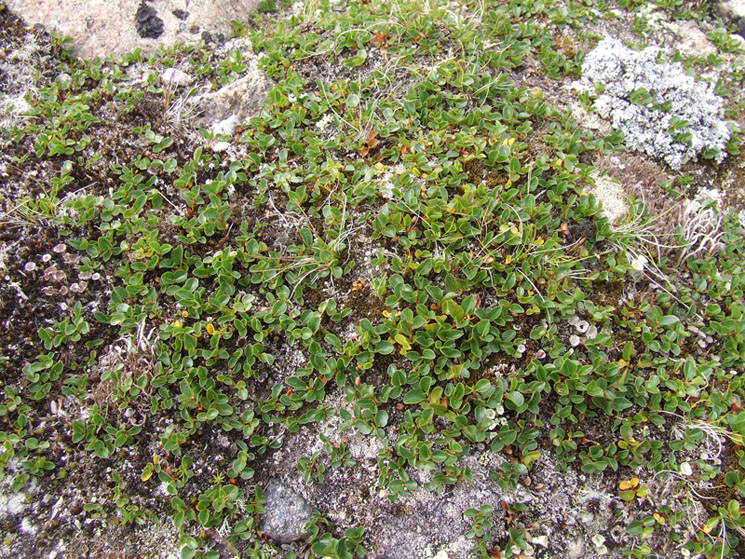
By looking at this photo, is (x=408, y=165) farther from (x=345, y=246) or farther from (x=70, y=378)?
(x=70, y=378)

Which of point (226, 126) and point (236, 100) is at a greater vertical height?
point (236, 100)

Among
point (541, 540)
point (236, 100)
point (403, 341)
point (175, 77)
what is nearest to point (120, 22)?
point (175, 77)

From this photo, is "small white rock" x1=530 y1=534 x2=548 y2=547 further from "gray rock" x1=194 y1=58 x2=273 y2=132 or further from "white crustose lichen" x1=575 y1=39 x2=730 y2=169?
"gray rock" x1=194 y1=58 x2=273 y2=132

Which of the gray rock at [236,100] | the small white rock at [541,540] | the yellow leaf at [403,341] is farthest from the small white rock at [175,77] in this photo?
the small white rock at [541,540]

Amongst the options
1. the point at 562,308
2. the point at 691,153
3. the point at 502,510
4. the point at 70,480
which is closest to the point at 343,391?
the point at 502,510

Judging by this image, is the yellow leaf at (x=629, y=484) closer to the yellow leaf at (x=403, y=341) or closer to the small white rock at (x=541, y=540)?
the small white rock at (x=541, y=540)

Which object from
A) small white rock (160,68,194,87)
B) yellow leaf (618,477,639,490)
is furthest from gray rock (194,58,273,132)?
yellow leaf (618,477,639,490)

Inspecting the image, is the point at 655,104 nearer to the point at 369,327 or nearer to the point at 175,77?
the point at 369,327
